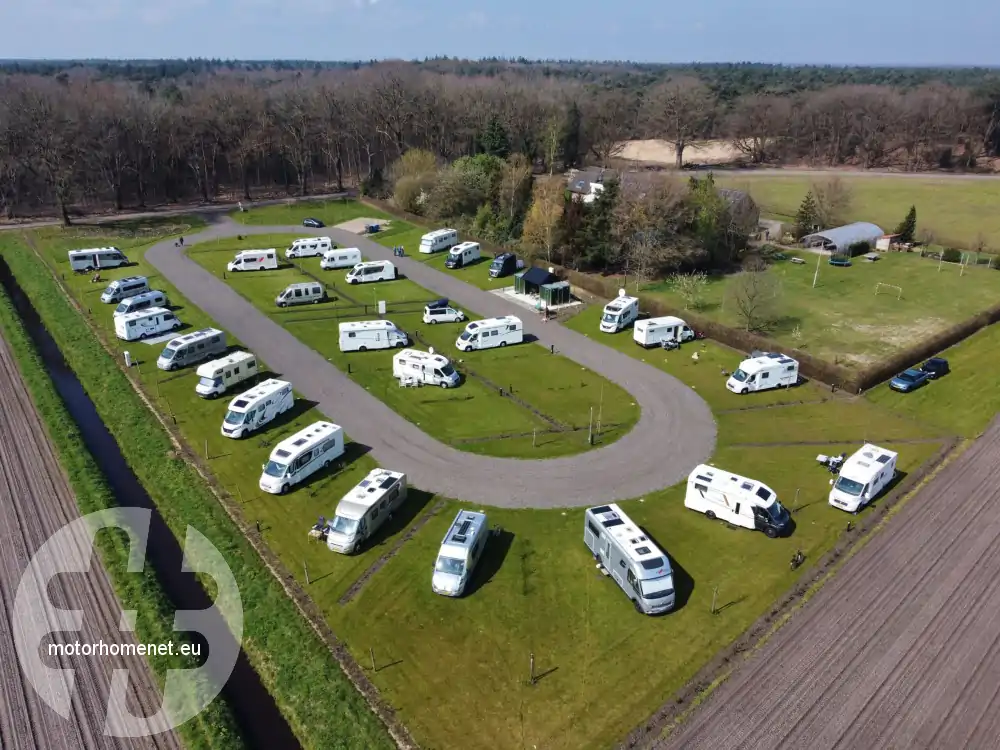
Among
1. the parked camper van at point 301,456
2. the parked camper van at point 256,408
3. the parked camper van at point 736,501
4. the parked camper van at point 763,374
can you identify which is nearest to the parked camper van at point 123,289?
the parked camper van at point 256,408

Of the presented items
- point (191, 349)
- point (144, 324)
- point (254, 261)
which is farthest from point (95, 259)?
point (191, 349)

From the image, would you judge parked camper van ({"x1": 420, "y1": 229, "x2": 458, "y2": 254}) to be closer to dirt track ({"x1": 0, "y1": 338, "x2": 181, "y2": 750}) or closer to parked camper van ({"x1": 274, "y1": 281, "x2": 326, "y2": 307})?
parked camper van ({"x1": 274, "y1": 281, "x2": 326, "y2": 307})

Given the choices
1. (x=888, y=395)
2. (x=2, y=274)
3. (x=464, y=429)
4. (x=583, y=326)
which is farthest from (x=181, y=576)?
(x=2, y=274)

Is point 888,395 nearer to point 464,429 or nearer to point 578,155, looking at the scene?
point 464,429

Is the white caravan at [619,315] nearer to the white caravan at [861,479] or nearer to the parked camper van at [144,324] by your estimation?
the white caravan at [861,479]

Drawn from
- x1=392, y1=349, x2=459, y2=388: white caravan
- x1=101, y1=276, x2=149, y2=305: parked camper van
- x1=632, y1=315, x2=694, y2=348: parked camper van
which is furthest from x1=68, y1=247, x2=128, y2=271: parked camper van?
x1=632, y1=315, x2=694, y2=348: parked camper van

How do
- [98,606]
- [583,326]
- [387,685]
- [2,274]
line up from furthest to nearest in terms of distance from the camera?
[2,274], [583,326], [98,606], [387,685]
